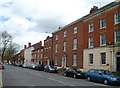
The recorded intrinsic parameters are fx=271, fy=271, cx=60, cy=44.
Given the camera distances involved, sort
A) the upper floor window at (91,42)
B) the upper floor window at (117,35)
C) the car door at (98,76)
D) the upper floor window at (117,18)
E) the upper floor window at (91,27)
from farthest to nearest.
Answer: the upper floor window at (91,27)
the upper floor window at (91,42)
the upper floor window at (117,18)
the upper floor window at (117,35)
the car door at (98,76)

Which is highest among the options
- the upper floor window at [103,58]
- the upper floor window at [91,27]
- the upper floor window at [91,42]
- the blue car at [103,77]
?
the upper floor window at [91,27]

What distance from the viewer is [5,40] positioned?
97.5 metres

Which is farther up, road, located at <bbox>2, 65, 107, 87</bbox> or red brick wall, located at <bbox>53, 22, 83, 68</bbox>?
red brick wall, located at <bbox>53, 22, 83, 68</bbox>

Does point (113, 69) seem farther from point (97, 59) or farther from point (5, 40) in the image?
point (5, 40)

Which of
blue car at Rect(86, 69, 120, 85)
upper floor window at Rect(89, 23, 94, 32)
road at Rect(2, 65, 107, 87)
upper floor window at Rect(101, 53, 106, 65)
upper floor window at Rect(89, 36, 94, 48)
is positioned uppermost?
upper floor window at Rect(89, 23, 94, 32)

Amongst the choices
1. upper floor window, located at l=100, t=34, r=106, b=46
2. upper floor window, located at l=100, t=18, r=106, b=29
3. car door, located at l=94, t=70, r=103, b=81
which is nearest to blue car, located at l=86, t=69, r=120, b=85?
car door, located at l=94, t=70, r=103, b=81

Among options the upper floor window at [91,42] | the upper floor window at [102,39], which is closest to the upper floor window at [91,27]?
the upper floor window at [91,42]

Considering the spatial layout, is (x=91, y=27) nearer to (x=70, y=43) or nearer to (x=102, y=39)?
(x=102, y=39)

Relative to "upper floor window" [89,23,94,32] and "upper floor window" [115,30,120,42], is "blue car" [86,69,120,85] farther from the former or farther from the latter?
"upper floor window" [89,23,94,32]

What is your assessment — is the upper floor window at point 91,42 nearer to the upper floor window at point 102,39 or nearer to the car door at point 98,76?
the upper floor window at point 102,39

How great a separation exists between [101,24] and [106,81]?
15.5m

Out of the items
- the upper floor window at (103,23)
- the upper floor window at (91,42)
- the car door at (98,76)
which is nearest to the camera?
the car door at (98,76)

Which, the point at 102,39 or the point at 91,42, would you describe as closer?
the point at 102,39

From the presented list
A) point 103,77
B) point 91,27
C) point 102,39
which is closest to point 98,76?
point 103,77
